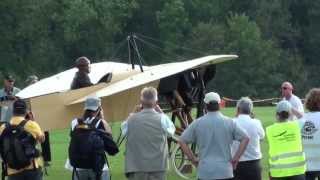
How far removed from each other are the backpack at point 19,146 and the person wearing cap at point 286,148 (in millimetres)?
2801

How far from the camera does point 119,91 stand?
16531mm

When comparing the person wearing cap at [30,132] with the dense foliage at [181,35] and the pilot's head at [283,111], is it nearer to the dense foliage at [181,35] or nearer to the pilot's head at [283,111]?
the pilot's head at [283,111]

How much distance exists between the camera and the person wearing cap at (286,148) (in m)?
11.2

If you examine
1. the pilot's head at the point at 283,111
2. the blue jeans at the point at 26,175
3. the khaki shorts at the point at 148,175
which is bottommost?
the khaki shorts at the point at 148,175

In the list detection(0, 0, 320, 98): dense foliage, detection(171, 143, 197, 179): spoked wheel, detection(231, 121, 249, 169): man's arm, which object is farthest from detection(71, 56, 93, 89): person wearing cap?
A: detection(0, 0, 320, 98): dense foliage

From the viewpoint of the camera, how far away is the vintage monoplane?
16.0 m

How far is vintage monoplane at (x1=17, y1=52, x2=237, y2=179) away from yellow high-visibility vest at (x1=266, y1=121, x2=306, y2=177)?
17.3 ft

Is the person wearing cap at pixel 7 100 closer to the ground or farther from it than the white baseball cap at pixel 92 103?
farther from it

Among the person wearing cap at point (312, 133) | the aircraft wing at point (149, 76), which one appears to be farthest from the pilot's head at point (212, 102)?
A: the aircraft wing at point (149, 76)

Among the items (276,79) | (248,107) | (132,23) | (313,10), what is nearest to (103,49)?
(132,23)

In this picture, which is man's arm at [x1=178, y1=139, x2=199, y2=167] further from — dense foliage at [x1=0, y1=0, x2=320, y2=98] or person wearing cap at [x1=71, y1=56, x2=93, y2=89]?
dense foliage at [x1=0, y1=0, x2=320, y2=98]

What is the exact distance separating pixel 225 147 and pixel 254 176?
1.64 meters

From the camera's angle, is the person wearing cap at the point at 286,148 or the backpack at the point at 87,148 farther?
the backpack at the point at 87,148

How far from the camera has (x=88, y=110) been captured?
11.5m
